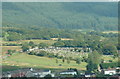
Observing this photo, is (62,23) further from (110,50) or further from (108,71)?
(108,71)

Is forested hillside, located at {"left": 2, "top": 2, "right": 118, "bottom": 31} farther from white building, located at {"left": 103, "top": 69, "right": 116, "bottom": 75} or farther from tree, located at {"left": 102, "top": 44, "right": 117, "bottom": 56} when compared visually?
white building, located at {"left": 103, "top": 69, "right": 116, "bottom": 75}

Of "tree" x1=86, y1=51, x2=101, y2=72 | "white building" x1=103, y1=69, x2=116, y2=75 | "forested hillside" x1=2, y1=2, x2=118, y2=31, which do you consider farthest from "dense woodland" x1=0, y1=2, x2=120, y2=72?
"white building" x1=103, y1=69, x2=116, y2=75

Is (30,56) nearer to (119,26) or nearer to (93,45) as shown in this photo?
(93,45)

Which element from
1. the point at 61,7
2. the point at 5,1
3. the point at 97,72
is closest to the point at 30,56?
the point at 97,72

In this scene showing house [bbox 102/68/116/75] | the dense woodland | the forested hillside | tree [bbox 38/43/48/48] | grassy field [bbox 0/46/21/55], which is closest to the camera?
house [bbox 102/68/116/75]

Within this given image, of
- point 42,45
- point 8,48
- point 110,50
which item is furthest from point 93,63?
point 42,45

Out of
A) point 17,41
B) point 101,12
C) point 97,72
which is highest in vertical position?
point 101,12
